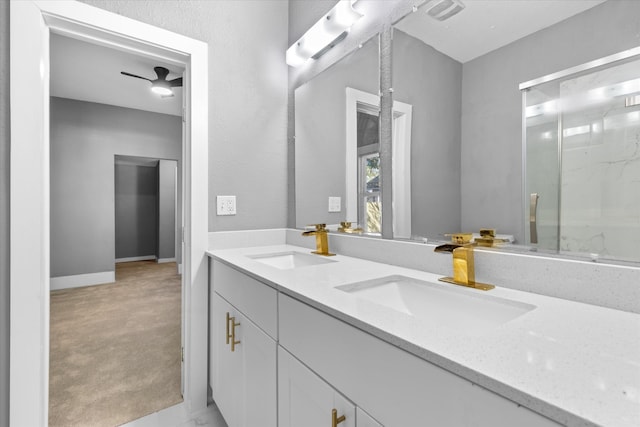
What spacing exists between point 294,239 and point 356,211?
55 cm

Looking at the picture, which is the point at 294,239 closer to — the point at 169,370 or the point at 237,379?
the point at 237,379

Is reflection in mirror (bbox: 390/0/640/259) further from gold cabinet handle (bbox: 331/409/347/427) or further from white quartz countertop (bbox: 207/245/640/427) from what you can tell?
gold cabinet handle (bbox: 331/409/347/427)

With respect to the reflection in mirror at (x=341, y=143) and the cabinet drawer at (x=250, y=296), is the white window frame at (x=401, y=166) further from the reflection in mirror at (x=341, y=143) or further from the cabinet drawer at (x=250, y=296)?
the cabinet drawer at (x=250, y=296)

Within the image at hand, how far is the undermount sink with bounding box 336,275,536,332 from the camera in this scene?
2.58 feet

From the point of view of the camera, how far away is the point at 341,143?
1.62m

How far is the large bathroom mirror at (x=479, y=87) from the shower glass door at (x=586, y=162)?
0.07ft

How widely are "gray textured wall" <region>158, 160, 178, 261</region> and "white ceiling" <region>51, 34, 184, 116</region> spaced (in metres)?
1.63

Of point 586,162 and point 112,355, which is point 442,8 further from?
point 112,355

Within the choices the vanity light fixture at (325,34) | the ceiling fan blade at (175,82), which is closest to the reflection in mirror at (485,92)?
the vanity light fixture at (325,34)

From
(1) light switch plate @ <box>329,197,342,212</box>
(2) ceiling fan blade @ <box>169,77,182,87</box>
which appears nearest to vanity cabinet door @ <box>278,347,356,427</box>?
(1) light switch plate @ <box>329,197,342,212</box>

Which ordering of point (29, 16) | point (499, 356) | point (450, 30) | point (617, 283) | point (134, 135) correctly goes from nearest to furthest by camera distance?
1. point (499, 356)
2. point (617, 283)
3. point (450, 30)
4. point (29, 16)
5. point (134, 135)

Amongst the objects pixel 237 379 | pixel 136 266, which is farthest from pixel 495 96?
pixel 136 266

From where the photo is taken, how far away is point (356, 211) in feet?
4.97

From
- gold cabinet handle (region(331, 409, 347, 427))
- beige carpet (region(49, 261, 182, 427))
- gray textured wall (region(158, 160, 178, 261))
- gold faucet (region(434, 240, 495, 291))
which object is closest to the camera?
gold cabinet handle (region(331, 409, 347, 427))
